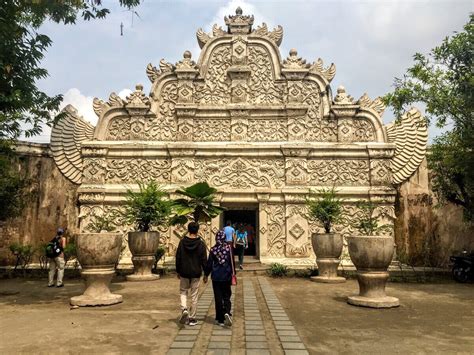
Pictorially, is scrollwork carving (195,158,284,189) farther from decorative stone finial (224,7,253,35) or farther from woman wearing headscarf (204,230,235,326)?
woman wearing headscarf (204,230,235,326)

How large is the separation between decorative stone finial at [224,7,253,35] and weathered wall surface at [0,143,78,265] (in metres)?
8.89

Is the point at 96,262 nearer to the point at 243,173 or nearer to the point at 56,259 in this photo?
the point at 56,259

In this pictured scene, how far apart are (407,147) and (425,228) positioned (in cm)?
312

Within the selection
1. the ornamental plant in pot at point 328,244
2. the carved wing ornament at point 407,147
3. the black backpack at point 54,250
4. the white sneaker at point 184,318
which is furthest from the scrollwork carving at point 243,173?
the white sneaker at point 184,318

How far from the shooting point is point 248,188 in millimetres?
13094

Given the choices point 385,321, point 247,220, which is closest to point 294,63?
point 247,220

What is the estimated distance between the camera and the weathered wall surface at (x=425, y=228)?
13.1m

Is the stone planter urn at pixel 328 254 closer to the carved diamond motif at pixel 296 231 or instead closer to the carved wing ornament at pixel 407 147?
the carved diamond motif at pixel 296 231

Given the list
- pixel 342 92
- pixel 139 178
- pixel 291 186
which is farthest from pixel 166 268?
pixel 342 92

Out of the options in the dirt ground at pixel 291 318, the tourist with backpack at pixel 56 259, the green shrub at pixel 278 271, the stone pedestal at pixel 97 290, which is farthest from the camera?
the green shrub at pixel 278 271

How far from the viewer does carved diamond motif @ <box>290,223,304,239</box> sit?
501 inches

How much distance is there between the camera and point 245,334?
4.81 m

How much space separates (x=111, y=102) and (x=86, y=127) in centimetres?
144

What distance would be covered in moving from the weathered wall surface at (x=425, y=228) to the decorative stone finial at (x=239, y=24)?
343 inches
